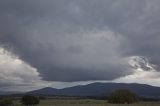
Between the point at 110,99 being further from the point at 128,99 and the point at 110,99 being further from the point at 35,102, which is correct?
the point at 35,102

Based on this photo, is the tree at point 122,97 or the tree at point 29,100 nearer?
the tree at point 122,97

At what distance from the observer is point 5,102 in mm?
106188

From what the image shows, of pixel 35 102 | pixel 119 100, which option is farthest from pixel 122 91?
pixel 35 102

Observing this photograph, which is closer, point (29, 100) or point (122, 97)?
point (122, 97)

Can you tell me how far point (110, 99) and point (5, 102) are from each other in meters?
33.0

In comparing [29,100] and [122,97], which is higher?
[122,97]

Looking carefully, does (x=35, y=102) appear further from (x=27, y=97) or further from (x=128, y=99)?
(x=128, y=99)

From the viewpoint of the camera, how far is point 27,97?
380ft

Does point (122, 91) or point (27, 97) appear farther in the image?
point (27, 97)

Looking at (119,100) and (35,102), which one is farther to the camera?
(35,102)

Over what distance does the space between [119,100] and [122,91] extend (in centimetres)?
340

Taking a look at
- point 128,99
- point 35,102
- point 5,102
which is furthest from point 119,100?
point 5,102

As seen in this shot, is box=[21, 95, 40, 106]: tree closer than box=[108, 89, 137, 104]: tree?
No

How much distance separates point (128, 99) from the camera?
10206 cm
